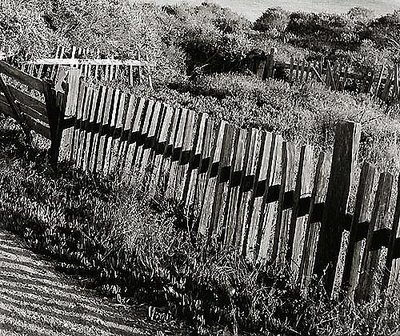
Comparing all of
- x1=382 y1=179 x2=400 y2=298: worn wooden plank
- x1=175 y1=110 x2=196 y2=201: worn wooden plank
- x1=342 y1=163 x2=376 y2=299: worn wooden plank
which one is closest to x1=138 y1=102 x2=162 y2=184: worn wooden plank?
x1=175 y1=110 x2=196 y2=201: worn wooden plank

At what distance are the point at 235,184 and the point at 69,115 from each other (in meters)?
3.03

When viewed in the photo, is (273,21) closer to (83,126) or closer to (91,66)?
(91,66)

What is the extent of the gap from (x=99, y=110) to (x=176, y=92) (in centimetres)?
771

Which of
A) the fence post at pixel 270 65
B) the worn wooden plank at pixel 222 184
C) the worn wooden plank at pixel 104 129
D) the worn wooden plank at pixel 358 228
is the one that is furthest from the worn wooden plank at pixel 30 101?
the fence post at pixel 270 65

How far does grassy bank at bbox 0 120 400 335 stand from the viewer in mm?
3834

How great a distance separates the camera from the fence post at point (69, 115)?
7.09 m

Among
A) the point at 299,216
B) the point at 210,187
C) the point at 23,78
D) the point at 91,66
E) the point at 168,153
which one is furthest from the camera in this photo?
the point at 91,66

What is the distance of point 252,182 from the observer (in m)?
4.84

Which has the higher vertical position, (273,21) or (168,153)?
(273,21)

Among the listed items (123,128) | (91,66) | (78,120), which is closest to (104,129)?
(123,128)

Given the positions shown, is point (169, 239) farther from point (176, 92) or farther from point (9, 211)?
point (176, 92)

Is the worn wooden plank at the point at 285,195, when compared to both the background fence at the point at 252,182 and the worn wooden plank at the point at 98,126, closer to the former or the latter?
the background fence at the point at 252,182

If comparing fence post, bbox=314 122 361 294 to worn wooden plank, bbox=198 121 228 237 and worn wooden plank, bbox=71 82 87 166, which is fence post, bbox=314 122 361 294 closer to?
worn wooden plank, bbox=198 121 228 237

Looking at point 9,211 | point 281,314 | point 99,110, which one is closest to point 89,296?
point 281,314
